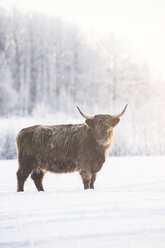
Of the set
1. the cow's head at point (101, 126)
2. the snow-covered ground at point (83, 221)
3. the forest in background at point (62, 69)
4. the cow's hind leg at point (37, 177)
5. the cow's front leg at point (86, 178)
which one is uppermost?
the forest in background at point (62, 69)

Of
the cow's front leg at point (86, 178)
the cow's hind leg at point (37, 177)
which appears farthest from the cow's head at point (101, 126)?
the cow's hind leg at point (37, 177)

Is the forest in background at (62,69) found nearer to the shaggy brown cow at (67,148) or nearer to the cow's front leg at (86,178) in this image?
the shaggy brown cow at (67,148)

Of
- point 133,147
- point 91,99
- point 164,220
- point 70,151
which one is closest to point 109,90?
point 91,99

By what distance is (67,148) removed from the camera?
5141 millimetres

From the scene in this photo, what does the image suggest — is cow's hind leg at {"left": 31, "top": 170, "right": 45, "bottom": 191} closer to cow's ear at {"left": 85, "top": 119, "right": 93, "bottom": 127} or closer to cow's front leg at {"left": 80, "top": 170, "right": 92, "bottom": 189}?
cow's front leg at {"left": 80, "top": 170, "right": 92, "bottom": 189}

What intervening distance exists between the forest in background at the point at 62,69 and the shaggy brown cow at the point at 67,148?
20.5 m

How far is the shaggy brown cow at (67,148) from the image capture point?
16.0 feet

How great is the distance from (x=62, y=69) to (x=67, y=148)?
25.3 meters

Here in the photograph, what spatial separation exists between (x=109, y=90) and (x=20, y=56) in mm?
8191

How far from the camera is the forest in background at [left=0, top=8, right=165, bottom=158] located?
27641 millimetres

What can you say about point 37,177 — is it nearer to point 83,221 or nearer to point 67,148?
point 67,148

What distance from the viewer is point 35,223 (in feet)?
8.25

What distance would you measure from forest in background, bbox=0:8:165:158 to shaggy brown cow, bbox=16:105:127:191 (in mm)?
20475

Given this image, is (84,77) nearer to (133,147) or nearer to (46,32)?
(46,32)
